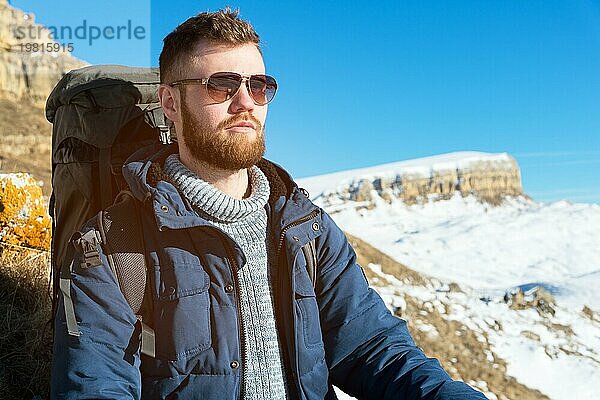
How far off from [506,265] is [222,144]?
56.3 meters

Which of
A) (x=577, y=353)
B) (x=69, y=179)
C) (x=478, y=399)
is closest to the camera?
(x=478, y=399)

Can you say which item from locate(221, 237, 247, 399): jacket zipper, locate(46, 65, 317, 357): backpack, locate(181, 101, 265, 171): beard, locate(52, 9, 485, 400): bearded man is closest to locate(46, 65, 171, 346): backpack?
locate(46, 65, 317, 357): backpack

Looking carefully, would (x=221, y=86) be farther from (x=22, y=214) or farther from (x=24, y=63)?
(x=24, y=63)

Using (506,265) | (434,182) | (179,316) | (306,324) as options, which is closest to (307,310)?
(306,324)

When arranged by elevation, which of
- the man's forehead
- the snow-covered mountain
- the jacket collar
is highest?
the man's forehead

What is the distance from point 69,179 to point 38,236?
252 cm

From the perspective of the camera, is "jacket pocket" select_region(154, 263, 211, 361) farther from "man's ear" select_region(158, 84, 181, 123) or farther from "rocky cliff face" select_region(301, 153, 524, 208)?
"rocky cliff face" select_region(301, 153, 524, 208)

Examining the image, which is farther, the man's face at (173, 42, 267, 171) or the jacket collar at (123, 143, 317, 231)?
the man's face at (173, 42, 267, 171)

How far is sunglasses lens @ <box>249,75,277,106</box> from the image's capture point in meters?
2.39

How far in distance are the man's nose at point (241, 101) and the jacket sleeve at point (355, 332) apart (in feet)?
1.85

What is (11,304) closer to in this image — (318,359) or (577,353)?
(318,359)

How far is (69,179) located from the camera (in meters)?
2.82

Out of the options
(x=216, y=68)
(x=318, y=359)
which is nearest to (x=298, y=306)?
(x=318, y=359)

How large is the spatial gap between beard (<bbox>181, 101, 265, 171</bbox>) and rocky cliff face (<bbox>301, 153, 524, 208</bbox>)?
7349cm
